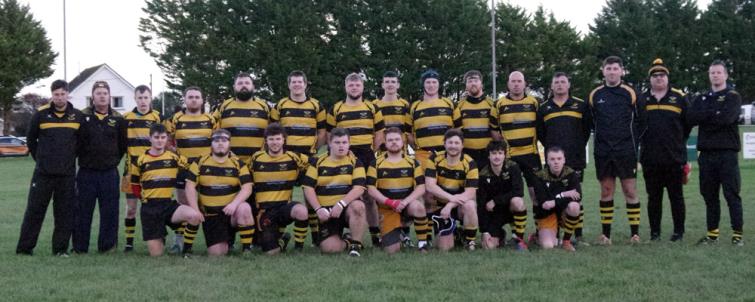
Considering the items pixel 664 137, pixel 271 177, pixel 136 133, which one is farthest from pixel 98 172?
pixel 664 137

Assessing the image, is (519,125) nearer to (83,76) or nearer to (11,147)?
(11,147)

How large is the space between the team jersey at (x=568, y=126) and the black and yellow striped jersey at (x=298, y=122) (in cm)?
237

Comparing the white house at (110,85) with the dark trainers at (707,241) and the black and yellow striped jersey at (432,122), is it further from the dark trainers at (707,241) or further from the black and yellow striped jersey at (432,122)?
the dark trainers at (707,241)

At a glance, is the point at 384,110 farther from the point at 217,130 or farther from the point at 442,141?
the point at 217,130

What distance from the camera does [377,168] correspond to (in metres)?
7.71

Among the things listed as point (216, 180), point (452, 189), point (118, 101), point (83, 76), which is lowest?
point (452, 189)

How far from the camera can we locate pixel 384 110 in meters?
8.41

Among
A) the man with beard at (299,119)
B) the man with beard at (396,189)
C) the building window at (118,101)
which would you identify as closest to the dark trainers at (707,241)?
the man with beard at (396,189)

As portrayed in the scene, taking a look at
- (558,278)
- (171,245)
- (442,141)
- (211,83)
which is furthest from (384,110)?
(211,83)

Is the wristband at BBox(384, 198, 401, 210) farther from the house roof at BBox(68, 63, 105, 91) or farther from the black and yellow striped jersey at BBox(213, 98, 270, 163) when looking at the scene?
the house roof at BBox(68, 63, 105, 91)

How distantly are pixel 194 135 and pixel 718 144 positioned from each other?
203 inches

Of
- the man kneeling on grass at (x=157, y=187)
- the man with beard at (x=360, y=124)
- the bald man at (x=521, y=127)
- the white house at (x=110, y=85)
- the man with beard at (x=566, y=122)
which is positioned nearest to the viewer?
the man kneeling on grass at (x=157, y=187)

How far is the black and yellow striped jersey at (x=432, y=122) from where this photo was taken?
8.16 m

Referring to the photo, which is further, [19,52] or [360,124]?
[19,52]
